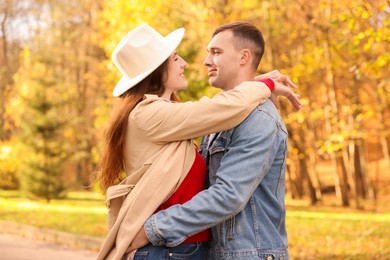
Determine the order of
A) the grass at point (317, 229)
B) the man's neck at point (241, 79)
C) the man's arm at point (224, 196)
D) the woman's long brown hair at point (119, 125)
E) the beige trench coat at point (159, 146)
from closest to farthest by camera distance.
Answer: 1. the man's arm at point (224, 196)
2. the beige trench coat at point (159, 146)
3. the woman's long brown hair at point (119, 125)
4. the man's neck at point (241, 79)
5. the grass at point (317, 229)

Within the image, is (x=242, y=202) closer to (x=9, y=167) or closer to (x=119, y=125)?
(x=119, y=125)

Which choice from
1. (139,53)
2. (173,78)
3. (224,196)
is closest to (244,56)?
(173,78)

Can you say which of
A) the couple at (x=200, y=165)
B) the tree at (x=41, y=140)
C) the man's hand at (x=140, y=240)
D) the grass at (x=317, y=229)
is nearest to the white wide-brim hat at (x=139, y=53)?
the couple at (x=200, y=165)

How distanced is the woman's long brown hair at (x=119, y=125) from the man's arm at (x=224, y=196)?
486mm

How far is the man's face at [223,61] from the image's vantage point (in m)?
3.74

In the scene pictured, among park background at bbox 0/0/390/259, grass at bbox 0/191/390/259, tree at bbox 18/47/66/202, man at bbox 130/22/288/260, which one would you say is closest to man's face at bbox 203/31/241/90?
man at bbox 130/22/288/260

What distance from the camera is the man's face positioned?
3.74m

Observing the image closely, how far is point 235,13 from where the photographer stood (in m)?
21.3

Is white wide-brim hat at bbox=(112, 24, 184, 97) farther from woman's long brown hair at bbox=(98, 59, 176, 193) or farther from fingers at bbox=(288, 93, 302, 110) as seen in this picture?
fingers at bbox=(288, 93, 302, 110)

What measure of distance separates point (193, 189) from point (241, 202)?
0.98 feet

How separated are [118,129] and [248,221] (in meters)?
0.79

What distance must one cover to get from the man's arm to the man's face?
1.41 ft

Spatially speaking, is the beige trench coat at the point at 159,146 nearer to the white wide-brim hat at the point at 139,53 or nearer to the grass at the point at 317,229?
the white wide-brim hat at the point at 139,53

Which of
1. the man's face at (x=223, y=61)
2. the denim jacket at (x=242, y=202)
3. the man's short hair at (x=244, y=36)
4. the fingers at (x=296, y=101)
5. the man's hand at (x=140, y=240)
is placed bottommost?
the man's hand at (x=140, y=240)
